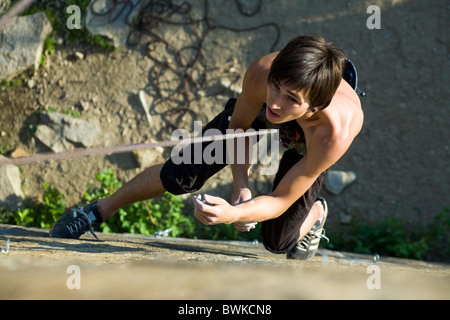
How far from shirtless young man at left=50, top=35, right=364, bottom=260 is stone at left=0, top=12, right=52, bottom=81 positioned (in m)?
2.34

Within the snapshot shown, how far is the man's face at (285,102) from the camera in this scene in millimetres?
2154

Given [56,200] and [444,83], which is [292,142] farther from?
[444,83]

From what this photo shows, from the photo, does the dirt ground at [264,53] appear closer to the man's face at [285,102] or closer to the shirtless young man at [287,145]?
the shirtless young man at [287,145]

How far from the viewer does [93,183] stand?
4.75m

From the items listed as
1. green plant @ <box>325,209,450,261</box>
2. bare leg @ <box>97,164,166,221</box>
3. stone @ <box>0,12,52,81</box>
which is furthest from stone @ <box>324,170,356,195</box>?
stone @ <box>0,12,52,81</box>

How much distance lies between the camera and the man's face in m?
2.15

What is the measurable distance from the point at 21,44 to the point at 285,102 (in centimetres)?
355

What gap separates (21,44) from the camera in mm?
4965

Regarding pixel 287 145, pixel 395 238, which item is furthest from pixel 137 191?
pixel 395 238

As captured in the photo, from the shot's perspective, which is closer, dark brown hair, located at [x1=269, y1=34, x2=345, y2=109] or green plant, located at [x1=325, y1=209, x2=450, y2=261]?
dark brown hair, located at [x1=269, y1=34, x2=345, y2=109]

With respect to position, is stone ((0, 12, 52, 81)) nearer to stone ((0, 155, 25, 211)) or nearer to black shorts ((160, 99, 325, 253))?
stone ((0, 155, 25, 211))

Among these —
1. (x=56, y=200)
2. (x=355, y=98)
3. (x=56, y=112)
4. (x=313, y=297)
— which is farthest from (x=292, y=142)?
(x=56, y=112)

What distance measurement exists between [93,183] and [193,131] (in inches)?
38.2

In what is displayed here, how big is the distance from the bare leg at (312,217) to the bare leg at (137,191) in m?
0.81
